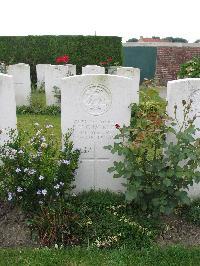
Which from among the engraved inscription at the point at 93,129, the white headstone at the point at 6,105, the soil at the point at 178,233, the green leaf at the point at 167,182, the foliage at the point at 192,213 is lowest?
the soil at the point at 178,233

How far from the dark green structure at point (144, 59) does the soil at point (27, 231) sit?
54.6 ft

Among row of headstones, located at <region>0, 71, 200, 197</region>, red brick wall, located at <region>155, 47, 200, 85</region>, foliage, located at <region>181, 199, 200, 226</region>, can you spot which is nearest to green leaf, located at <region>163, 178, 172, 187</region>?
foliage, located at <region>181, 199, 200, 226</region>

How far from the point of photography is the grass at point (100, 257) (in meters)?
3.67

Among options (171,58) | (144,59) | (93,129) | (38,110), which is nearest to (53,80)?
(38,110)

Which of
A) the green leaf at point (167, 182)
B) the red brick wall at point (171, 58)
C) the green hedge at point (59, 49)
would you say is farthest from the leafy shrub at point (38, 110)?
the red brick wall at point (171, 58)

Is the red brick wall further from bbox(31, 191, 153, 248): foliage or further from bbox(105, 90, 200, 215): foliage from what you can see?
bbox(31, 191, 153, 248): foliage

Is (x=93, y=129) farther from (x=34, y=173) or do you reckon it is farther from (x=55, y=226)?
(x=55, y=226)

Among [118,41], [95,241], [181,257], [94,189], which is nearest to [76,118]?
[94,189]

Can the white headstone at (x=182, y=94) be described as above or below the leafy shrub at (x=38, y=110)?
above

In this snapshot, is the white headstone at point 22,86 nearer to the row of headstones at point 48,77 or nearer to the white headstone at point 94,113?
the row of headstones at point 48,77

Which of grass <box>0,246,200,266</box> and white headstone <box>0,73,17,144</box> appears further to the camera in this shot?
white headstone <box>0,73,17,144</box>

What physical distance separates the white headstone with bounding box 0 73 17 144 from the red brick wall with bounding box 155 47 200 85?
45.6 ft

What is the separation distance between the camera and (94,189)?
5.03m

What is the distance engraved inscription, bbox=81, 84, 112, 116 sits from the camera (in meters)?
4.69
